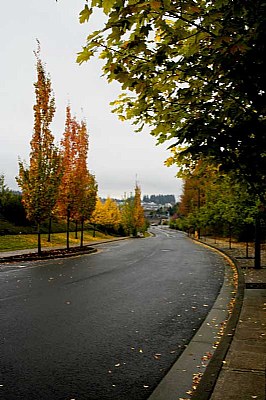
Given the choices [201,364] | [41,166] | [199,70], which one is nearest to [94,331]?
[201,364]

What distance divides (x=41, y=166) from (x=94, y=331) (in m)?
15.3

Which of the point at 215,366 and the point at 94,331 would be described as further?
the point at 94,331

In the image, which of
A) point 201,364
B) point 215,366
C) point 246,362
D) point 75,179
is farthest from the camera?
point 75,179

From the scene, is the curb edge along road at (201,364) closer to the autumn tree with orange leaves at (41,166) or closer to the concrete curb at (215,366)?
the concrete curb at (215,366)

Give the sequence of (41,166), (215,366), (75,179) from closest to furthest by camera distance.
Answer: (215,366) < (41,166) < (75,179)

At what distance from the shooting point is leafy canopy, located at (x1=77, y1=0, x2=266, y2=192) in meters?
3.33

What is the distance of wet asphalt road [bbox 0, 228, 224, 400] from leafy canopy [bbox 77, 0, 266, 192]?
9.33ft

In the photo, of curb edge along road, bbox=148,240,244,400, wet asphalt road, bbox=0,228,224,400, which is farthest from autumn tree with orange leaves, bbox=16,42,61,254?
curb edge along road, bbox=148,240,244,400

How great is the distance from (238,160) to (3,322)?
215 inches

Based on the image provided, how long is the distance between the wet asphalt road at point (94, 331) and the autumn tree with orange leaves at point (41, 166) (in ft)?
24.9

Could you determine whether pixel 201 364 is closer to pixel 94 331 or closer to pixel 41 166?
pixel 94 331

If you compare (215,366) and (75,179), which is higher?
(75,179)

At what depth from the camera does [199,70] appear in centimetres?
426

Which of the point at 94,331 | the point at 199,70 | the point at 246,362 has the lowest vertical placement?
the point at 94,331
